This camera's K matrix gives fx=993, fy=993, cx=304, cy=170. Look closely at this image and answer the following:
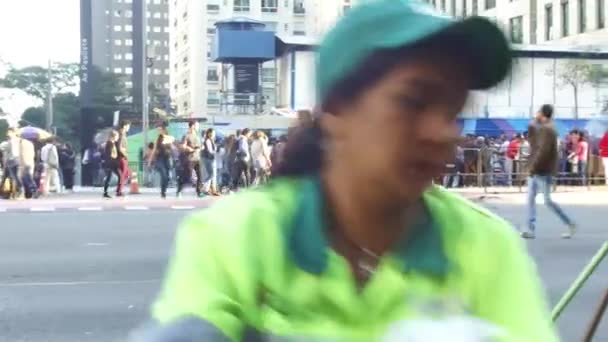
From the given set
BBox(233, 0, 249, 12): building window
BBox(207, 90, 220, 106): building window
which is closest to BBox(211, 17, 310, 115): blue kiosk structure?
BBox(233, 0, 249, 12): building window

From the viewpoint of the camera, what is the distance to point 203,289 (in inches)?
47.8

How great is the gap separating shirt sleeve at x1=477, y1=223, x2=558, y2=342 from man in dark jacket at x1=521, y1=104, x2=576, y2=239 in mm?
10417

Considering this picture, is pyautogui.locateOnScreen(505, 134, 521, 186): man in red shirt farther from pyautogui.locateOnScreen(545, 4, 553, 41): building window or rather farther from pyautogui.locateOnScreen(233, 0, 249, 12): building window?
pyautogui.locateOnScreen(233, 0, 249, 12): building window

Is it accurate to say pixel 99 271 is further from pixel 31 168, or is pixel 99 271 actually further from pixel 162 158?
pixel 31 168

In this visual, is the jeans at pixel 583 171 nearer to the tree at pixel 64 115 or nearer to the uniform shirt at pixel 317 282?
the uniform shirt at pixel 317 282

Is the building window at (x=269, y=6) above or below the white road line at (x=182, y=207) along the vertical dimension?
above

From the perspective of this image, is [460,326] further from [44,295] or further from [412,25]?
[44,295]

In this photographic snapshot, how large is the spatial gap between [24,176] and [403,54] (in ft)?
65.5

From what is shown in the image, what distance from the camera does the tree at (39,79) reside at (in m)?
83.5

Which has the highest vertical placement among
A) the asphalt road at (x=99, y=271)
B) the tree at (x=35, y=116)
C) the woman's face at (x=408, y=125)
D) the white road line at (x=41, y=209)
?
the tree at (x=35, y=116)

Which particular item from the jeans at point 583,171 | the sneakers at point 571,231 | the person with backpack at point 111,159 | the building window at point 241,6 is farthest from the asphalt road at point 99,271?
the building window at point 241,6

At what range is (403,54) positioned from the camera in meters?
1.27

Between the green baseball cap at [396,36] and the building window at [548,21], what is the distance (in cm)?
6132

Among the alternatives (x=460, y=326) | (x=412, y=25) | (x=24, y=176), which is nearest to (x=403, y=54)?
(x=412, y=25)
